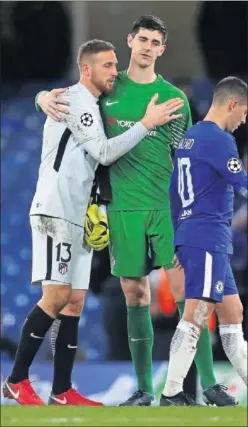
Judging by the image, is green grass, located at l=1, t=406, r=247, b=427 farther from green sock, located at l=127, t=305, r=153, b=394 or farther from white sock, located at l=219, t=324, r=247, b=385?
green sock, located at l=127, t=305, r=153, b=394

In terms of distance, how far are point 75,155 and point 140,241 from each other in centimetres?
63

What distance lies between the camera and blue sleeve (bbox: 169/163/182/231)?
752 cm

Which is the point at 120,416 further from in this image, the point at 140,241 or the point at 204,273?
the point at 140,241

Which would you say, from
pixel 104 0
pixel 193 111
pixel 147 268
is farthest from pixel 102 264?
pixel 147 268

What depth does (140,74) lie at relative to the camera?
8133 millimetres

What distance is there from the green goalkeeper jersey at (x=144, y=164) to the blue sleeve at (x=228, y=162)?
0.73 metres

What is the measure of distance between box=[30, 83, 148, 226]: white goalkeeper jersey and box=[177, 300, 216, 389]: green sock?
2.86ft

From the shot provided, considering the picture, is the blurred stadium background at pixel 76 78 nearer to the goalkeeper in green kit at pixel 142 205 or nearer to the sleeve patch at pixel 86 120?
the goalkeeper in green kit at pixel 142 205

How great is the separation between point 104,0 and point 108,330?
3140mm

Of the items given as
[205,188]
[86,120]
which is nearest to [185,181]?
[205,188]

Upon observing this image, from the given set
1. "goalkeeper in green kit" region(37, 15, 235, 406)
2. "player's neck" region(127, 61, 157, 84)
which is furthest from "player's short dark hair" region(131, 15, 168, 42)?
"player's neck" region(127, 61, 157, 84)

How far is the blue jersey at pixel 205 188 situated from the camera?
23.9 feet

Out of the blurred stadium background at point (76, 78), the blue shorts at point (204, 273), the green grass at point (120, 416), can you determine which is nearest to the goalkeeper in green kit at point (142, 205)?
the blue shorts at point (204, 273)

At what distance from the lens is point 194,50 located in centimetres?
1312
